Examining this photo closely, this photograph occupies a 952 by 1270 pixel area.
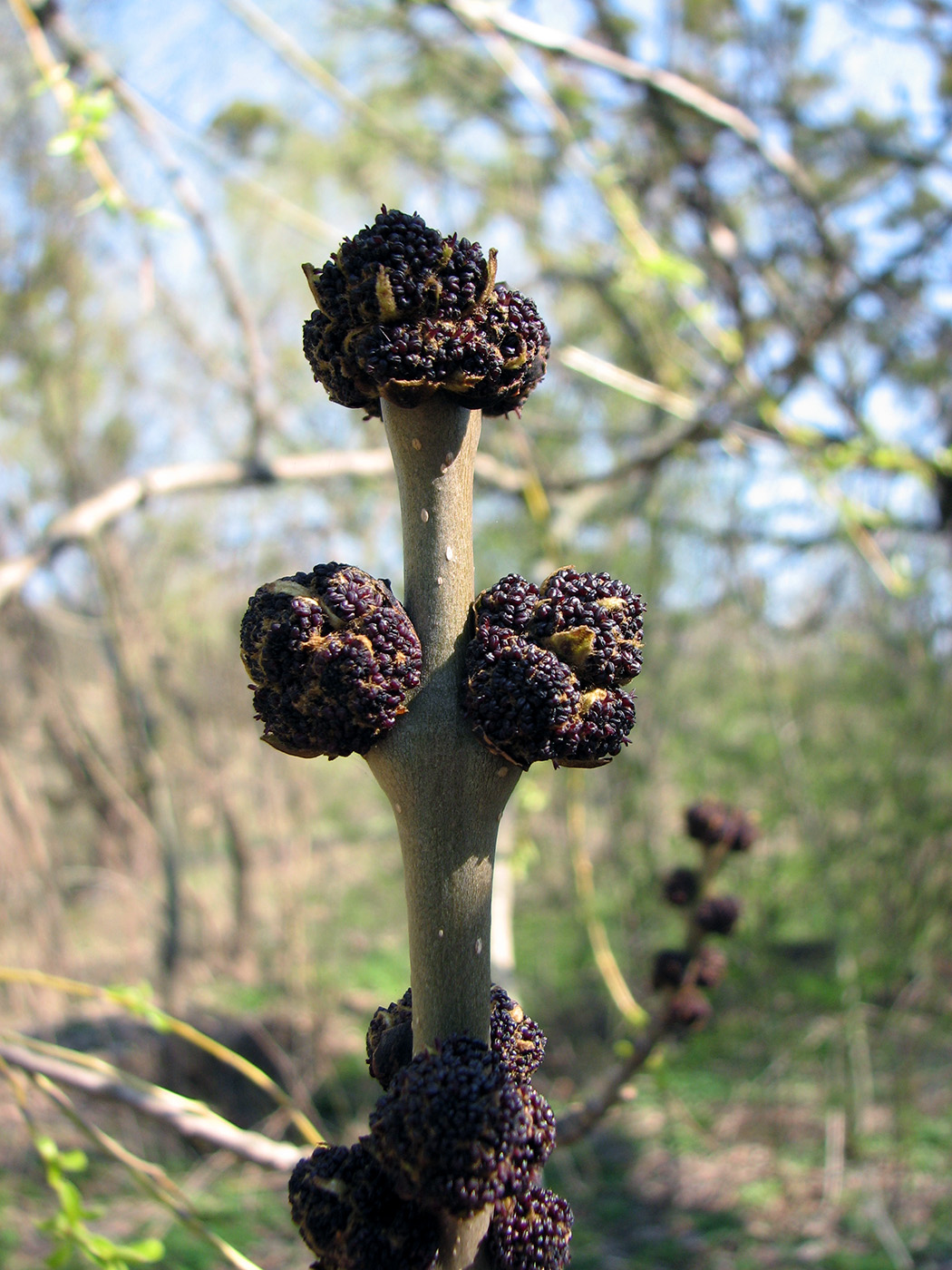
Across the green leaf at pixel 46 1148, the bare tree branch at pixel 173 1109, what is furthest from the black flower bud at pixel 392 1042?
the green leaf at pixel 46 1148

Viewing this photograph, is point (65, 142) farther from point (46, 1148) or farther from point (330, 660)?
point (46, 1148)

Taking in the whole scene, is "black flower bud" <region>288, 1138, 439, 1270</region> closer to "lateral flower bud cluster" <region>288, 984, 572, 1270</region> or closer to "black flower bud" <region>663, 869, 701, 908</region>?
"lateral flower bud cluster" <region>288, 984, 572, 1270</region>

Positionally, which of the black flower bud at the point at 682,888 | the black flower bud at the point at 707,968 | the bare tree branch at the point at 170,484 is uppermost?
the bare tree branch at the point at 170,484

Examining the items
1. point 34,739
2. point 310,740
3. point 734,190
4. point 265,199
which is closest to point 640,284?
point 265,199

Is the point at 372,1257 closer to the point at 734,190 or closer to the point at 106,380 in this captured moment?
the point at 734,190

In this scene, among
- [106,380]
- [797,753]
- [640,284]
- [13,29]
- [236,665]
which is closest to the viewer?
[640,284]

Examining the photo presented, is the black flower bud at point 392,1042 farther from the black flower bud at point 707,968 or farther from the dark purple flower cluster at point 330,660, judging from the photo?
the black flower bud at point 707,968
